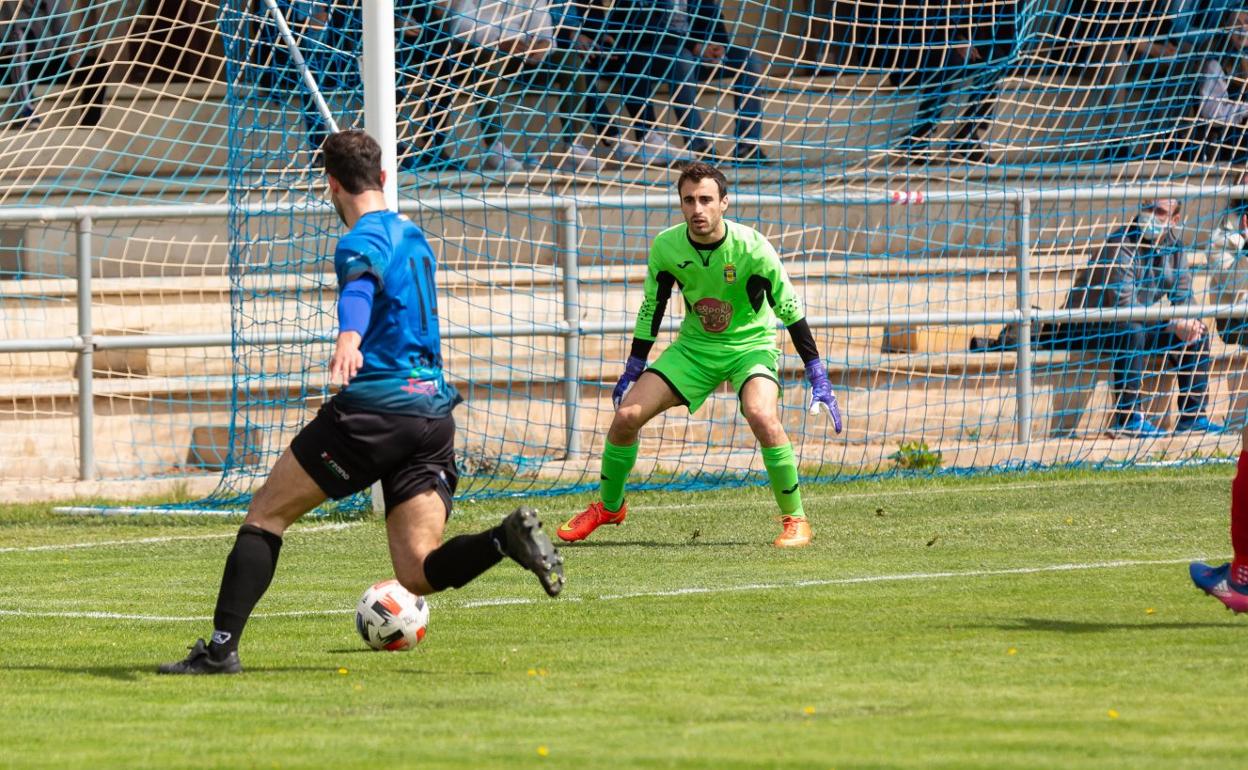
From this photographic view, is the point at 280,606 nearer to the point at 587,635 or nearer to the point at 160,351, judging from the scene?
the point at 587,635

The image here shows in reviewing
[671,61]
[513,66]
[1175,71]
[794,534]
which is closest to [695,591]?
[794,534]

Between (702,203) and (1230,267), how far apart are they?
23.1ft

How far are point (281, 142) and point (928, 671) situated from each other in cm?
750

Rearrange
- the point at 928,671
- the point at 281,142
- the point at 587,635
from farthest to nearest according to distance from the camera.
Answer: the point at 281,142 → the point at 587,635 → the point at 928,671

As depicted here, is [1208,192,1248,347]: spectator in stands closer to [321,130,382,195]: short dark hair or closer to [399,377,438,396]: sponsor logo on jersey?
[399,377,438,396]: sponsor logo on jersey

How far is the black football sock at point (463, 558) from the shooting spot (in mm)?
6441

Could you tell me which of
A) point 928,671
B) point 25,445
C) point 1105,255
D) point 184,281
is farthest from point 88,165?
point 928,671

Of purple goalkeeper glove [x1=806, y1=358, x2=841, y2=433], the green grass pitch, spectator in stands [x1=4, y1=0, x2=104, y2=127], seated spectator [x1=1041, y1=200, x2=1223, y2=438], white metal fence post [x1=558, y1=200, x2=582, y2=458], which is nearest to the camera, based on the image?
the green grass pitch

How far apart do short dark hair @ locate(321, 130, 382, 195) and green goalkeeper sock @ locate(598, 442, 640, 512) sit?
158 inches

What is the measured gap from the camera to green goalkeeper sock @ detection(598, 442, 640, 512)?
34.1ft

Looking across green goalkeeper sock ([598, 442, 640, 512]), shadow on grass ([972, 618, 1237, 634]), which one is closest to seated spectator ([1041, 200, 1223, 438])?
green goalkeeper sock ([598, 442, 640, 512])

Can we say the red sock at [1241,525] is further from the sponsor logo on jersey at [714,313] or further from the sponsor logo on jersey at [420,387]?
the sponsor logo on jersey at [714,313]

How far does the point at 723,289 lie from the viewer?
10.3 m

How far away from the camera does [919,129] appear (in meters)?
16.3
